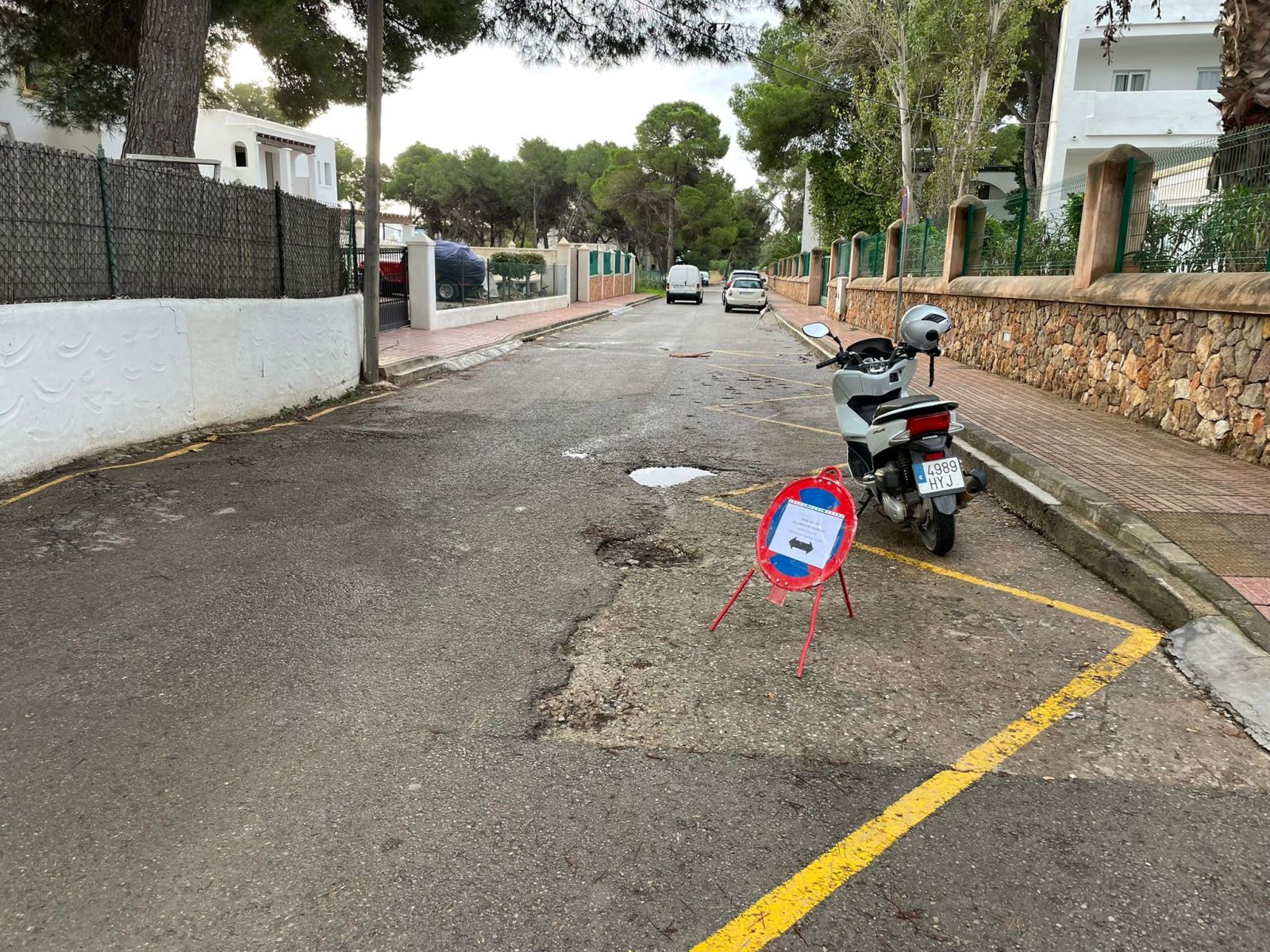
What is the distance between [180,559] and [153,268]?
14.8 ft

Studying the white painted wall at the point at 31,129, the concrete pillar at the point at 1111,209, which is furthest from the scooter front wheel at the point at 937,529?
the white painted wall at the point at 31,129

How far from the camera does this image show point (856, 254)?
26062 millimetres

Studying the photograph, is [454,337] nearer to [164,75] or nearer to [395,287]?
[395,287]

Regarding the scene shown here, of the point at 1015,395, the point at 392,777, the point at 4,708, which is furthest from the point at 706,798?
the point at 1015,395

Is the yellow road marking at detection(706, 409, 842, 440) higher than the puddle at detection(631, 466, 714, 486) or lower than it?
higher

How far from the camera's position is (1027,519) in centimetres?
620

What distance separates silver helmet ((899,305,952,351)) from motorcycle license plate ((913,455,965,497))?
0.83 meters

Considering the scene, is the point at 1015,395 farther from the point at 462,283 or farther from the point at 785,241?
the point at 785,241

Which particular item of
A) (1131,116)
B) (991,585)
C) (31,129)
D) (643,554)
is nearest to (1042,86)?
(1131,116)

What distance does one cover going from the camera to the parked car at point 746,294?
114ft

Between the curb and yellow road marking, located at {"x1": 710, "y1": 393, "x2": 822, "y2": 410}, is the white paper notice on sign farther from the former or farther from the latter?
yellow road marking, located at {"x1": 710, "y1": 393, "x2": 822, "y2": 410}

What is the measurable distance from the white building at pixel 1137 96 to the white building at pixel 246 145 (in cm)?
2529

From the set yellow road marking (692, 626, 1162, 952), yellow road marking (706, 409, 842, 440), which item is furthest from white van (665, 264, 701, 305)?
yellow road marking (692, 626, 1162, 952)

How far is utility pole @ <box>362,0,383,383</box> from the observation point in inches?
450
